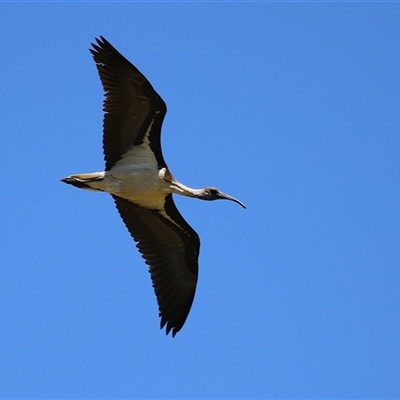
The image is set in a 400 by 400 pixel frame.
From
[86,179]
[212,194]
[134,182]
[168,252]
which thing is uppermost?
[212,194]

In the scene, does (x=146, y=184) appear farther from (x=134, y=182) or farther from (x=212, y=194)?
(x=212, y=194)

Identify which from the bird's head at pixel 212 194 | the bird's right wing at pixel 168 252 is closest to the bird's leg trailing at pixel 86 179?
the bird's right wing at pixel 168 252

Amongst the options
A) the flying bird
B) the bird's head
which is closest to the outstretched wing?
the flying bird

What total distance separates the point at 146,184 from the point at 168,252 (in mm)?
2221

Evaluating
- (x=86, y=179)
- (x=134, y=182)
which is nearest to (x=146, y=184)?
(x=134, y=182)

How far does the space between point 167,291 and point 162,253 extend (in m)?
0.89

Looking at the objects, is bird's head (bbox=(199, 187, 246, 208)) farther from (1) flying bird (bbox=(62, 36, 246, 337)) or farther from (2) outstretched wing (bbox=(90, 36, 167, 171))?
(2) outstretched wing (bbox=(90, 36, 167, 171))

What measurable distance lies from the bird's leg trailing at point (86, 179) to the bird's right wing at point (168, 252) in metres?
1.24

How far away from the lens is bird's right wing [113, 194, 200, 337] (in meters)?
23.8

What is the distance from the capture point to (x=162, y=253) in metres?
24.1

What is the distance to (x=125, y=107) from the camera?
72.2 feet

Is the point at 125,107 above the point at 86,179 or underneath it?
above

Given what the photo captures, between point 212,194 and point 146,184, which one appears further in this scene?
point 212,194

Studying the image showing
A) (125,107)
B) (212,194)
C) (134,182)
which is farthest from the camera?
(212,194)
